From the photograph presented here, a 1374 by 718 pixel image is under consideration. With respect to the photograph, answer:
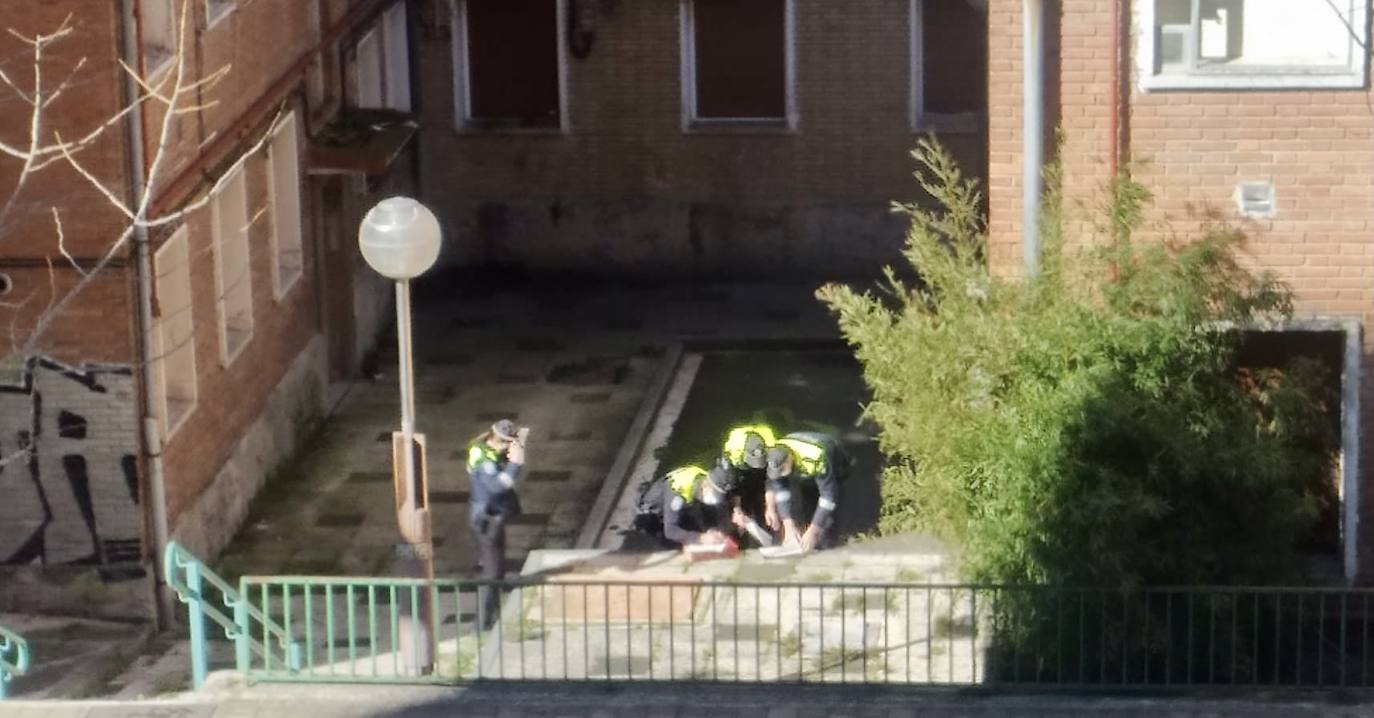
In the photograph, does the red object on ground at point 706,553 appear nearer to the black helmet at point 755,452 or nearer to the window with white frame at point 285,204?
the black helmet at point 755,452

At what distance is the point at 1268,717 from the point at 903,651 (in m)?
2.85

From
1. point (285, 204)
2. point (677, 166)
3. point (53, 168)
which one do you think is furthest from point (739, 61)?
point (53, 168)

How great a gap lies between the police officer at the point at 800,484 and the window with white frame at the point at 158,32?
551 centimetres

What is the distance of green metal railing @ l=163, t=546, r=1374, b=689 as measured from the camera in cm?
1388

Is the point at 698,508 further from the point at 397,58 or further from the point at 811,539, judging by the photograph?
the point at 397,58

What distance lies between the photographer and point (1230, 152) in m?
15.9

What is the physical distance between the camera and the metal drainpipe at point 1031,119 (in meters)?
15.7

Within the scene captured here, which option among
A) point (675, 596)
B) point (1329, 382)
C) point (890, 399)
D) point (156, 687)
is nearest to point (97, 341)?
point (156, 687)

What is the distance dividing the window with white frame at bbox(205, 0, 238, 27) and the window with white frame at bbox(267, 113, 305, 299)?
1627 mm

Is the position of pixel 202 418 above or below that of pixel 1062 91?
below

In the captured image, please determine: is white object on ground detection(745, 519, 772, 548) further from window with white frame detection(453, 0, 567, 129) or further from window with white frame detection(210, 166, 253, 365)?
window with white frame detection(453, 0, 567, 129)

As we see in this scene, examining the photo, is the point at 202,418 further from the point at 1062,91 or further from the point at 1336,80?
the point at 1336,80

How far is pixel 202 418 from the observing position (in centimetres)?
1933

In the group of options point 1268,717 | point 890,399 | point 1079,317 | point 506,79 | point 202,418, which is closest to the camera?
point 1268,717
